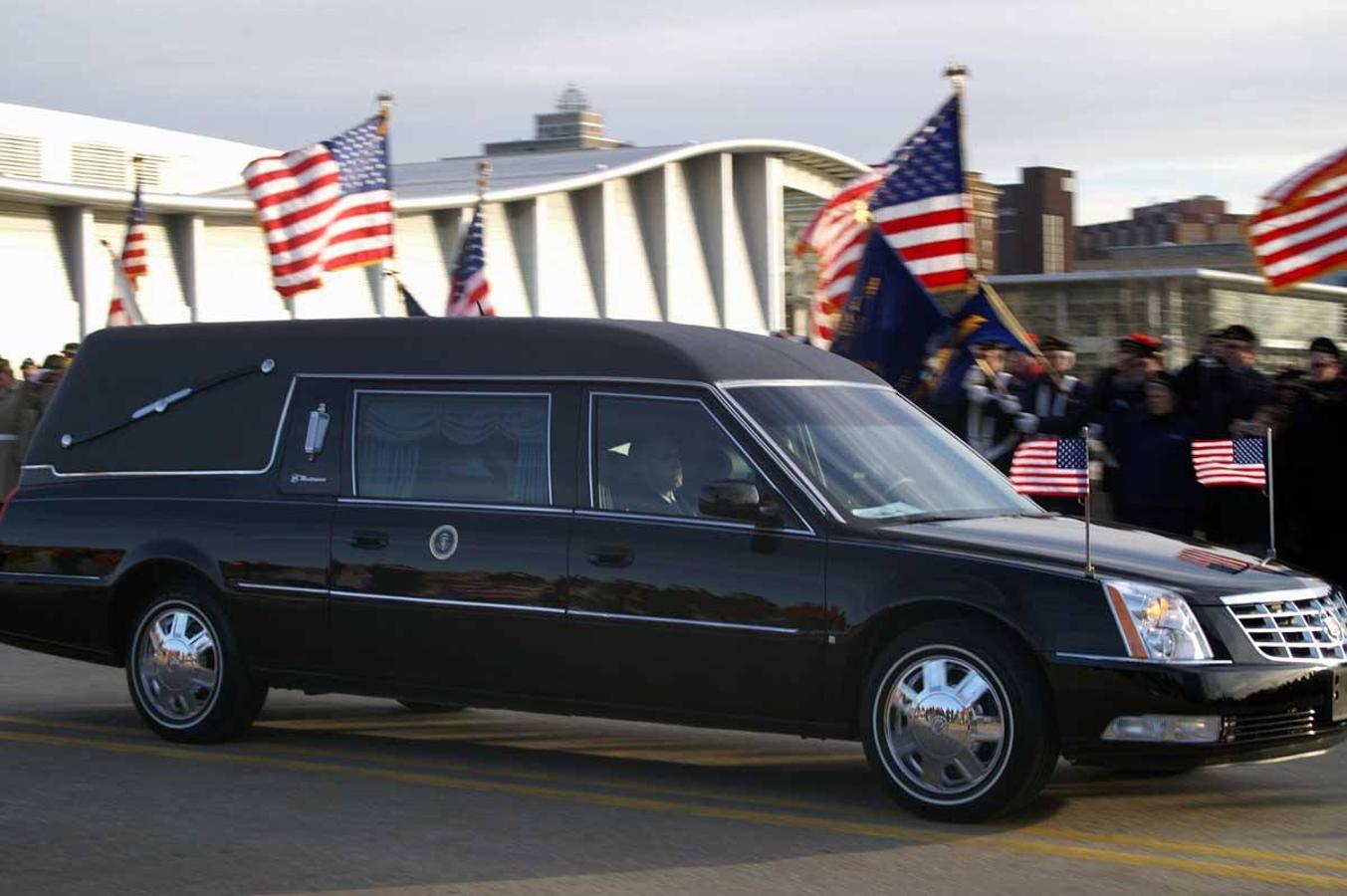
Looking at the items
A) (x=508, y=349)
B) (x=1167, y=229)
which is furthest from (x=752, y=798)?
(x=1167, y=229)

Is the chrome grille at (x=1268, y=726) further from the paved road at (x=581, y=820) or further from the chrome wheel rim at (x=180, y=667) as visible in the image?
the chrome wheel rim at (x=180, y=667)

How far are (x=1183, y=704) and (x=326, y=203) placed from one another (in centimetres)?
1511

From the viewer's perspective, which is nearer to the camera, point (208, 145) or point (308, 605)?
point (308, 605)

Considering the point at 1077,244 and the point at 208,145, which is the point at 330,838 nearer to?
the point at 208,145

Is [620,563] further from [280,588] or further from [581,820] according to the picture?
[280,588]

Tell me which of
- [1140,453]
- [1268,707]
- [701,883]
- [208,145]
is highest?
[208,145]

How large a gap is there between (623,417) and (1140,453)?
5.48 meters

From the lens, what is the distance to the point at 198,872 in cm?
634

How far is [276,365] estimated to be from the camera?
9016mm

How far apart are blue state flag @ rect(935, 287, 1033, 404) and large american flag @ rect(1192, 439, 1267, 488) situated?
167cm

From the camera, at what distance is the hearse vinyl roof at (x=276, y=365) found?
321 inches

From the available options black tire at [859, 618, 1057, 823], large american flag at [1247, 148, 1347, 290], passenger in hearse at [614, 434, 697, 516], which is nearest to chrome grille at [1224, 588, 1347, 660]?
black tire at [859, 618, 1057, 823]

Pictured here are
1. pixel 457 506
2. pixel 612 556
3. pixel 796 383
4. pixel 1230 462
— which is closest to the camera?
pixel 612 556

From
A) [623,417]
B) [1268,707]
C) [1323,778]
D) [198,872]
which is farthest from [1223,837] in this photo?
[198,872]
